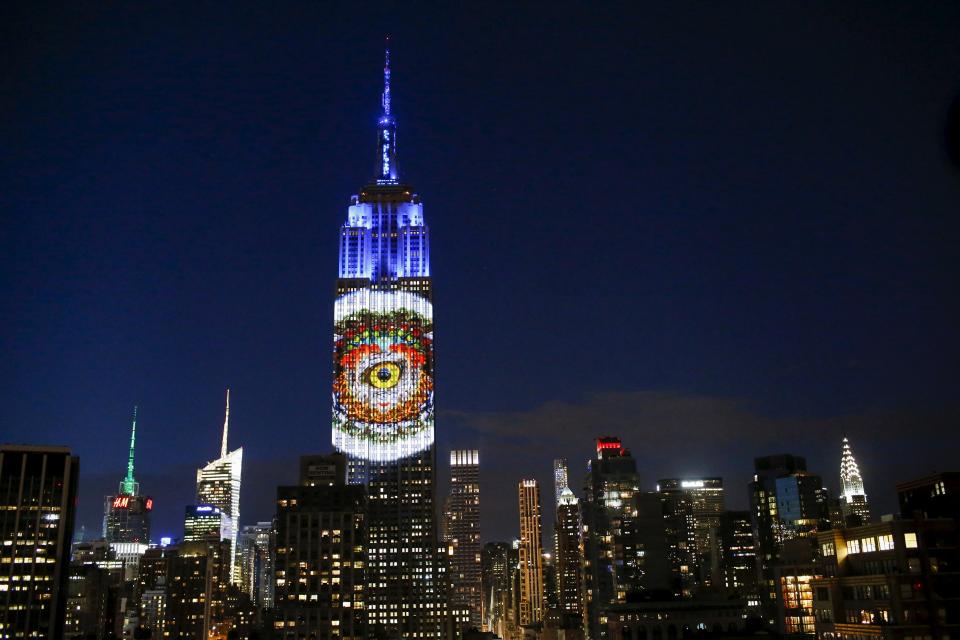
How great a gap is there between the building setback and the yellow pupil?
51622mm

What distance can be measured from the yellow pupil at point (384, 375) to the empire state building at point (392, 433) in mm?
177

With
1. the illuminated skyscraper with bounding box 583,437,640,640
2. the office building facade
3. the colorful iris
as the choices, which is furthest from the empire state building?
the illuminated skyscraper with bounding box 583,437,640,640

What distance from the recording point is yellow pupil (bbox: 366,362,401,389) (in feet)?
557

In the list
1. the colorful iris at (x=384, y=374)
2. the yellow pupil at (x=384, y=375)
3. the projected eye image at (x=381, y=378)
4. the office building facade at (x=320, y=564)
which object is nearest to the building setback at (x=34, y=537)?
the office building facade at (x=320, y=564)

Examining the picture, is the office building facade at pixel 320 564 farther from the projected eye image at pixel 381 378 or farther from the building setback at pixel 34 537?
the building setback at pixel 34 537

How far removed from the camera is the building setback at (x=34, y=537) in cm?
12719

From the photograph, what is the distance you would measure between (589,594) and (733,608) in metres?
84.0

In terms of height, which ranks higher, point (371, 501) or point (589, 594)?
point (371, 501)

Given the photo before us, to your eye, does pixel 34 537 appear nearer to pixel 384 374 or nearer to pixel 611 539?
pixel 384 374

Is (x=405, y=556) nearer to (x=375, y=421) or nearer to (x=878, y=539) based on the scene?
(x=375, y=421)

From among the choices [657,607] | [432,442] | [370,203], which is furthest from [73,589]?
[657,607]

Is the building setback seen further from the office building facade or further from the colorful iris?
the colorful iris

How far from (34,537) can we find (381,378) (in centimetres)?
6159

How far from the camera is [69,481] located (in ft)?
452
